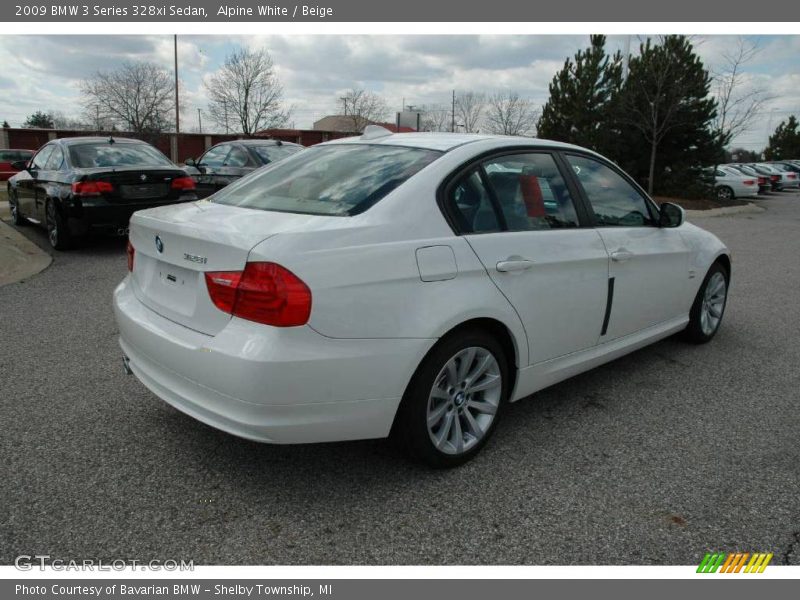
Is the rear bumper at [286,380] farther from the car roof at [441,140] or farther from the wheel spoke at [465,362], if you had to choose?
the car roof at [441,140]

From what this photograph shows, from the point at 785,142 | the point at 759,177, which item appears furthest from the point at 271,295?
the point at 785,142

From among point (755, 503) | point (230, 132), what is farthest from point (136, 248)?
point (230, 132)

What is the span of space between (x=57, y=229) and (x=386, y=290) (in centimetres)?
768

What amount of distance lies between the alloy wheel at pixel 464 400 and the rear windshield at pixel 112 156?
24.0 feet

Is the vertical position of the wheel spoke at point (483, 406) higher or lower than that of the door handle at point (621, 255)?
lower

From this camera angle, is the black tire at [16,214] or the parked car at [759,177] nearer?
the black tire at [16,214]

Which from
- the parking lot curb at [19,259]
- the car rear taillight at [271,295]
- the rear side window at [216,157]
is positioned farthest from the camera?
the rear side window at [216,157]

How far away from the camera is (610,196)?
4117 millimetres

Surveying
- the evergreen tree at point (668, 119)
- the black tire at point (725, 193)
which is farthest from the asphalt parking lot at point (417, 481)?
the black tire at point (725, 193)

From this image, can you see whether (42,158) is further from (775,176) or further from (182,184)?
(775,176)

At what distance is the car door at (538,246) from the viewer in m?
3.16

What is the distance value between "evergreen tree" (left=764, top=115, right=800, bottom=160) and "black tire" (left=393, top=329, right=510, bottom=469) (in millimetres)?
68330

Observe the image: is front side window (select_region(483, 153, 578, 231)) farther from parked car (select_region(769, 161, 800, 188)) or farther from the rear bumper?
parked car (select_region(769, 161, 800, 188))

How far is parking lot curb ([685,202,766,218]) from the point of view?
19844 mm
